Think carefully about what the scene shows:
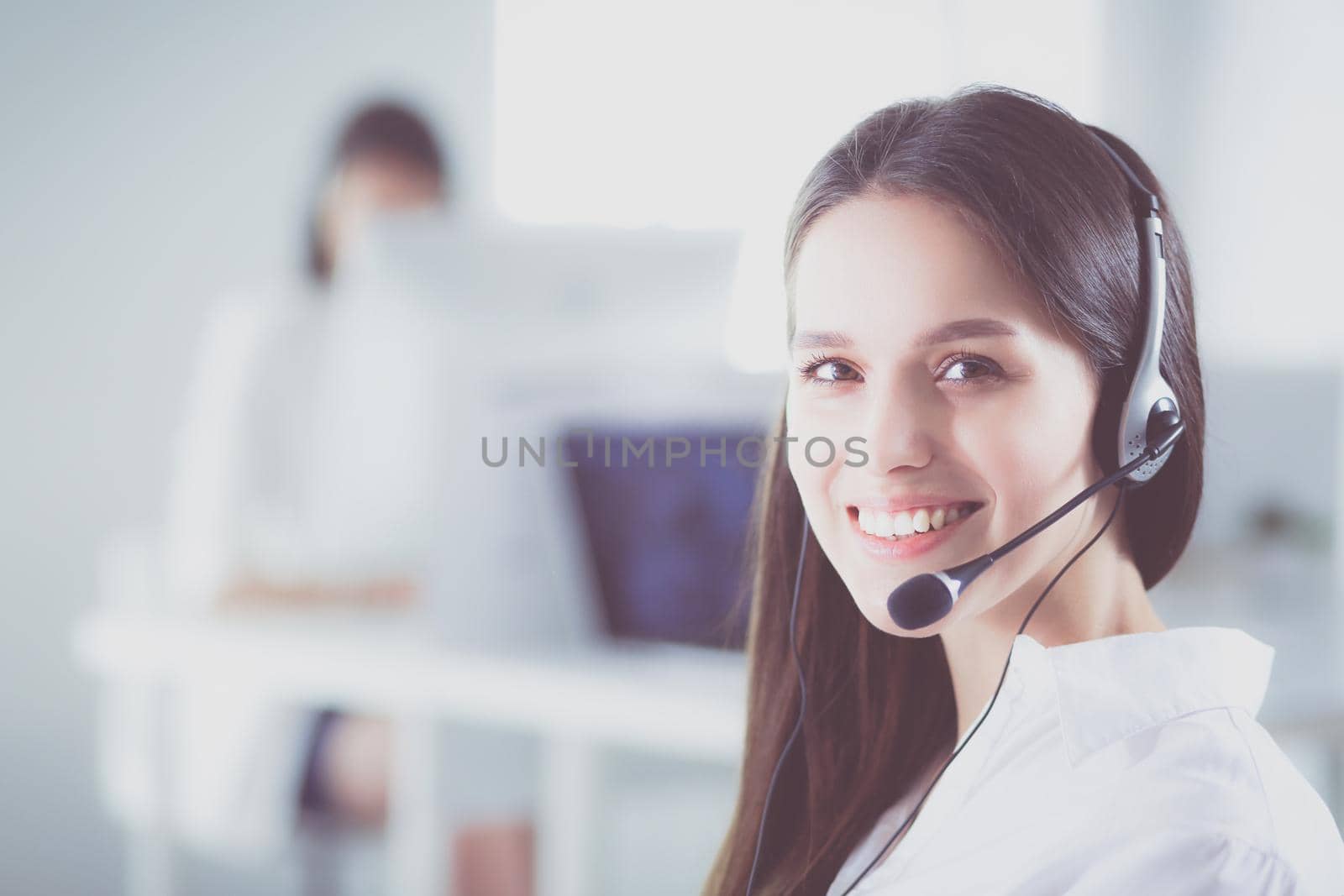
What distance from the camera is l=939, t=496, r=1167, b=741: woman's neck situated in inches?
29.2

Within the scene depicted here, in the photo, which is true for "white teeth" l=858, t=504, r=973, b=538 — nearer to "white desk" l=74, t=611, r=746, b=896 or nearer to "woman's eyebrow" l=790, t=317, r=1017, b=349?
"woman's eyebrow" l=790, t=317, r=1017, b=349

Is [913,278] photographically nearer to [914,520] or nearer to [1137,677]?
[914,520]

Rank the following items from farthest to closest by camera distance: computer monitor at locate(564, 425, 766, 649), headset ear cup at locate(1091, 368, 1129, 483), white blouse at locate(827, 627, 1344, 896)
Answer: computer monitor at locate(564, 425, 766, 649) → headset ear cup at locate(1091, 368, 1129, 483) → white blouse at locate(827, 627, 1344, 896)

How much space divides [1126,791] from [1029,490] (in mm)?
156

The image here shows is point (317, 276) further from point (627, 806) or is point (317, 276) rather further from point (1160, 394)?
point (1160, 394)

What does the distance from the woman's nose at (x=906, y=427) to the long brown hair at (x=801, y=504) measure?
0.28ft

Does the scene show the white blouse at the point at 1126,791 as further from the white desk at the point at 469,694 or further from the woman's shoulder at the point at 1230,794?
the white desk at the point at 469,694

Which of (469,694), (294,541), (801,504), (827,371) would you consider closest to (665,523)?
(469,694)

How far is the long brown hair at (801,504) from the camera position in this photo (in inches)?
26.8

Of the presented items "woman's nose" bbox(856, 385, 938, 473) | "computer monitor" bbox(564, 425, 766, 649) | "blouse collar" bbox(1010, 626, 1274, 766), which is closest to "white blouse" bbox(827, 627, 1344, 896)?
"blouse collar" bbox(1010, 626, 1274, 766)

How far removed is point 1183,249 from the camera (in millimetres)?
760

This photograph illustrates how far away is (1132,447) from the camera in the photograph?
703 mm

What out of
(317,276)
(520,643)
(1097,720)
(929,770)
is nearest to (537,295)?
(520,643)

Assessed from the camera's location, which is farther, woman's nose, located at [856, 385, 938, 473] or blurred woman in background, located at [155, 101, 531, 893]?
blurred woman in background, located at [155, 101, 531, 893]
